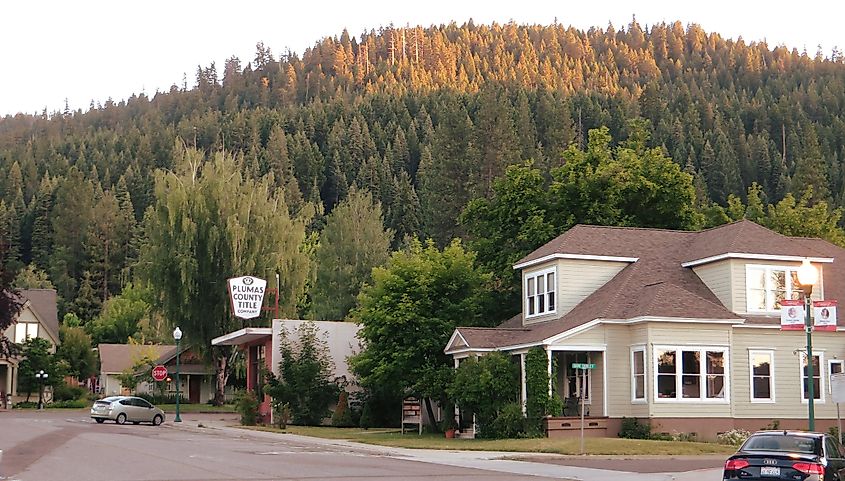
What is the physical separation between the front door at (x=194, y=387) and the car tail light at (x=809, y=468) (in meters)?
77.6

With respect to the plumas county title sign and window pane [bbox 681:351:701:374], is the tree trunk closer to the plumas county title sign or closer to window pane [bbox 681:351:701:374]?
window pane [bbox 681:351:701:374]

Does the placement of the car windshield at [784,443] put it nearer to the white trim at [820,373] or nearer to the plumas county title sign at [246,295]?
the white trim at [820,373]

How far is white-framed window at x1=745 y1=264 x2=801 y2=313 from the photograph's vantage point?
3825cm

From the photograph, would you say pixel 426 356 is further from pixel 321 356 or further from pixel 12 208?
pixel 12 208

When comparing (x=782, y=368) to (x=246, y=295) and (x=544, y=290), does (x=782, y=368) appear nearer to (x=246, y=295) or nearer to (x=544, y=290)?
(x=544, y=290)

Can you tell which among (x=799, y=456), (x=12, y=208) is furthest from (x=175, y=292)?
(x=12, y=208)

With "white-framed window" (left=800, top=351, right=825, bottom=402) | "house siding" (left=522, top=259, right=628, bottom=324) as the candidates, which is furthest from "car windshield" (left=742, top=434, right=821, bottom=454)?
"house siding" (left=522, top=259, right=628, bottom=324)

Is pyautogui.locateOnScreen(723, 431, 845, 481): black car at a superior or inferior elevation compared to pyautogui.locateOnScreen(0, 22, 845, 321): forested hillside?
inferior

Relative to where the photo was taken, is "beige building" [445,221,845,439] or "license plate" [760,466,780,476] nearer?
"license plate" [760,466,780,476]

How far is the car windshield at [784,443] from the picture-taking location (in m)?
18.1

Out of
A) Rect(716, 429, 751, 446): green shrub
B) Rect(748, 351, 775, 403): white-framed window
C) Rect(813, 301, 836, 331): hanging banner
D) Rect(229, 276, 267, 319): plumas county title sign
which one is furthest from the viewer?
Rect(229, 276, 267, 319): plumas county title sign

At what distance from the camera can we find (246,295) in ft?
183

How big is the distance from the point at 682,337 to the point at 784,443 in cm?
1808

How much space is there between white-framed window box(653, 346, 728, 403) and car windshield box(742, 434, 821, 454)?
683 inches
